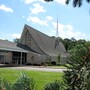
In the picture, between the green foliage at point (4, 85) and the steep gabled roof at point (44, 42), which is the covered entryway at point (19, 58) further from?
the green foliage at point (4, 85)

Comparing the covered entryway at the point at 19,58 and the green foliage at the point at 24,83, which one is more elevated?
the covered entryway at the point at 19,58

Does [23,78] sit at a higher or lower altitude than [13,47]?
lower

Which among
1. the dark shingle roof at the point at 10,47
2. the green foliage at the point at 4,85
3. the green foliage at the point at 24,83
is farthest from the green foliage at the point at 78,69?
the dark shingle roof at the point at 10,47

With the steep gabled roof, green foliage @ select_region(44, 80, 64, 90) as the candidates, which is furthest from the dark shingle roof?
green foliage @ select_region(44, 80, 64, 90)

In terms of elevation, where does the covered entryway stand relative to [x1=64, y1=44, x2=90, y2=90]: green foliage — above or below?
above

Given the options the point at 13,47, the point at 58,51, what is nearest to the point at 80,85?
the point at 13,47

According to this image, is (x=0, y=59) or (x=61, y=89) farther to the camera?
(x=0, y=59)

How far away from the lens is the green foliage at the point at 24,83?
49.2 inches

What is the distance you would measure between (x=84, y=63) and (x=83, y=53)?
2.7 inches

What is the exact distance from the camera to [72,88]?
1371 millimetres

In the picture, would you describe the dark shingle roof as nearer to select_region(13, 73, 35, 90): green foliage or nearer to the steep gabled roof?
the steep gabled roof

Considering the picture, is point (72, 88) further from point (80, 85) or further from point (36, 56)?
point (36, 56)

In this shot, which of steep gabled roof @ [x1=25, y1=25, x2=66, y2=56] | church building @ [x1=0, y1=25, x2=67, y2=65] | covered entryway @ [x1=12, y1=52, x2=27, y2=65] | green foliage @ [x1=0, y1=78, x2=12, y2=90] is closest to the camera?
green foliage @ [x1=0, y1=78, x2=12, y2=90]

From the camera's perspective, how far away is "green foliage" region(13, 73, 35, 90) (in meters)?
1.25
